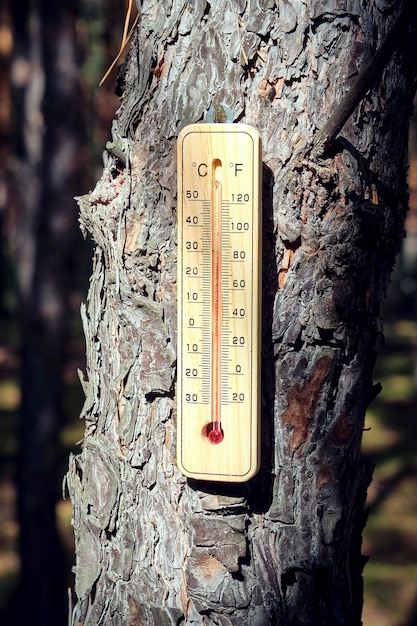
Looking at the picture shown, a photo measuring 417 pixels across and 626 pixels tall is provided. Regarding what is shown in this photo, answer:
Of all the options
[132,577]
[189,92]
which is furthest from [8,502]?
[189,92]

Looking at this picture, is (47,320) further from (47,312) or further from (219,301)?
(219,301)

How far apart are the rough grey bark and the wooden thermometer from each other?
71 mm

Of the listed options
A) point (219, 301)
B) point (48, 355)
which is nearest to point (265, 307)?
Result: point (219, 301)

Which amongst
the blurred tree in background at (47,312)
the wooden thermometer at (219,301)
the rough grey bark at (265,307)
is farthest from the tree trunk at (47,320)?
the wooden thermometer at (219,301)

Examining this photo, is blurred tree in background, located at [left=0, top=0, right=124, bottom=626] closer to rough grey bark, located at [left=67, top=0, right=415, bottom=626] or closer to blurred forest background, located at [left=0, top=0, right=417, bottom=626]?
blurred forest background, located at [left=0, top=0, right=417, bottom=626]

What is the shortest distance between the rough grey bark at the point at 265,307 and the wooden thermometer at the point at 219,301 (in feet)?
0.23

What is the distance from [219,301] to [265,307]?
105mm

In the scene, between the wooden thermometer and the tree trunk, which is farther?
the tree trunk

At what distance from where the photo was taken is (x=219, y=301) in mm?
1518

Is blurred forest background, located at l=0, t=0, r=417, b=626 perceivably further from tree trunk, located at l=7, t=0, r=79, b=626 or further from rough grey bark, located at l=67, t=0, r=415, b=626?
rough grey bark, located at l=67, t=0, r=415, b=626

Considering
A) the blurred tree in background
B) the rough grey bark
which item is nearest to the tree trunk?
the blurred tree in background

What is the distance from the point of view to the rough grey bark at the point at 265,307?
1.53 metres

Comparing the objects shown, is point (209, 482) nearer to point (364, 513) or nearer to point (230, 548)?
point (230, 548)

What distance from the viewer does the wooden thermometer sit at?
1.48 metres
